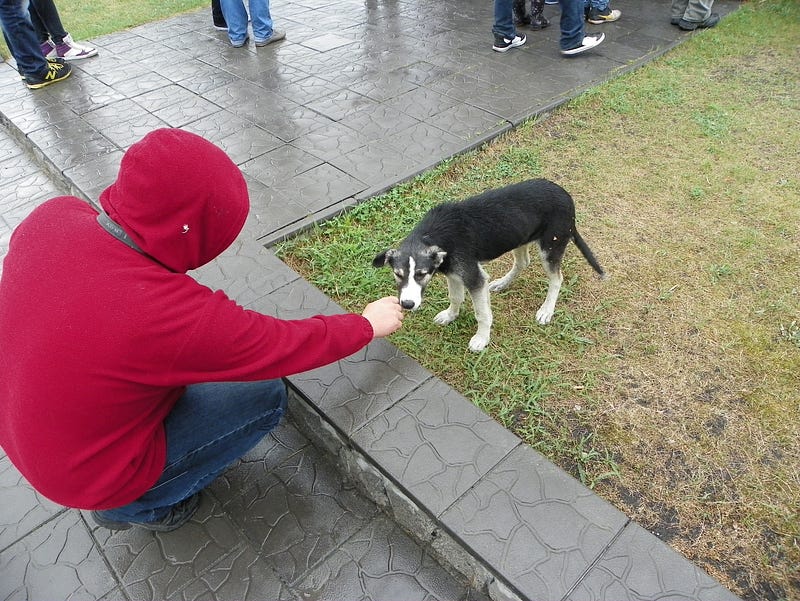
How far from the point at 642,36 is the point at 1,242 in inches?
309

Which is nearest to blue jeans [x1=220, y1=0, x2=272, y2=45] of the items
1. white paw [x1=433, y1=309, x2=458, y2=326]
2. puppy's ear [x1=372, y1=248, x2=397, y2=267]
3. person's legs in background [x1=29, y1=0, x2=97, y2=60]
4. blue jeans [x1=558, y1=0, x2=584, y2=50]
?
person's legs in background [x1=29, y1=0, x2=97, y2=60]

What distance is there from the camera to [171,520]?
8.74ft

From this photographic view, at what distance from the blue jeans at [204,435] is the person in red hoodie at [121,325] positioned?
0.64ft

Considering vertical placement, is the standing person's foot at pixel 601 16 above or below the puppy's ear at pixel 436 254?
below

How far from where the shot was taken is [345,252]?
4.23m

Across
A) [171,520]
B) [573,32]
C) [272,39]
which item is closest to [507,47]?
[573,32]

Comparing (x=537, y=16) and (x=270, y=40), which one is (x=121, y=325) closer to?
(x=270, y=40)

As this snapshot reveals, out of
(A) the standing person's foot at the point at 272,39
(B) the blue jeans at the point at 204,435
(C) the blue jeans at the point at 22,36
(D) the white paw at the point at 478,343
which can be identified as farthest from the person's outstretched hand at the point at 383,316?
(C) the blue jeans at the point at 22,36

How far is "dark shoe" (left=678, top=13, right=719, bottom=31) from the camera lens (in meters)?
7.49

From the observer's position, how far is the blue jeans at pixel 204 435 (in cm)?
239

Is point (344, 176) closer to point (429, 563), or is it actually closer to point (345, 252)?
point (345, 252)

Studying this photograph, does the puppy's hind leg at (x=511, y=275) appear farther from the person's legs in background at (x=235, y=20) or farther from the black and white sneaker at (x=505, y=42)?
the person's legs in background at (x=235, y=20)

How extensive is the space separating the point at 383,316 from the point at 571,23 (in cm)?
584

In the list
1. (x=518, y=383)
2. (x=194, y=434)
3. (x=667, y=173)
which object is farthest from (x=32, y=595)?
(x=667, y=173)
